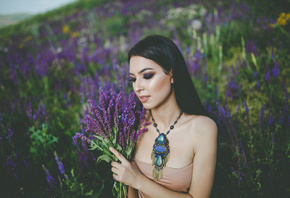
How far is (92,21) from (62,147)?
6672 millimetres

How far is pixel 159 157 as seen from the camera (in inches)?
54.7

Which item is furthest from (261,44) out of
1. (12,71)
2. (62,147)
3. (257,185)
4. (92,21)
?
(92,21)

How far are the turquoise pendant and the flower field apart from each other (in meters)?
0.56

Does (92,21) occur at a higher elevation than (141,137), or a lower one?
higher

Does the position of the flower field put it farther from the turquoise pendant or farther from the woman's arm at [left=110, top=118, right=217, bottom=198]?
the turquoise pendant

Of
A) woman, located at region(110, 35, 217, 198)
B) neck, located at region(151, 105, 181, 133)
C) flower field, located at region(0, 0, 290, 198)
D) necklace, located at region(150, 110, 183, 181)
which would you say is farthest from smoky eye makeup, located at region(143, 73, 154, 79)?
flower field, located at region(0, 0, 290, 198)

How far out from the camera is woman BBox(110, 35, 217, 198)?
1267mm

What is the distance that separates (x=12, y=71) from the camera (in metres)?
3.74

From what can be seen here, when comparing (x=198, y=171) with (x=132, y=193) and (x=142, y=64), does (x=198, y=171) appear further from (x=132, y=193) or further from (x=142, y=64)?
(x=142, y=64)

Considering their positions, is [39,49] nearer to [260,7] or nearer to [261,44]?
→ [261,44]

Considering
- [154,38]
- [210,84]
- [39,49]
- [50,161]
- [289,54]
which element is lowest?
[50,161]

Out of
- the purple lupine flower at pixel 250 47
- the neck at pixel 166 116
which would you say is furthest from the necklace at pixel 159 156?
the purple lupine flower at pixel 250 47

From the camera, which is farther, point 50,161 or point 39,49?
point 39,49

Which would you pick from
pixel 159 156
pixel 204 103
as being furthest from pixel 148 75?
pixel 204 103
